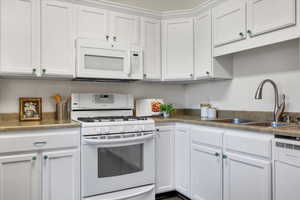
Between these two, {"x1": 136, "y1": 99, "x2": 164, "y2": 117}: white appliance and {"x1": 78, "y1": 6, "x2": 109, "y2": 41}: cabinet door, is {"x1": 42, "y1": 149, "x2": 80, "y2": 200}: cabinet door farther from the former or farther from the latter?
{"x1": 78, "y1": 6, "x2": 109, "y2": 41}: cabinet door

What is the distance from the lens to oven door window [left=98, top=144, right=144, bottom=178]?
7.03 ft

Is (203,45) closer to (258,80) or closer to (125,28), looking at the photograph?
(258,80)

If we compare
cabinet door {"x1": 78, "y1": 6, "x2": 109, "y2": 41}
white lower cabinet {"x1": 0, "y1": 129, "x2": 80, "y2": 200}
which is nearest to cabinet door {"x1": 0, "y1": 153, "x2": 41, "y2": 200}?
white lower cabinet {"x1": 0, "y1": 129, "x2": 80, "y2": 200}

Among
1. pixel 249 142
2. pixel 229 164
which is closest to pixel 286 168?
pixel 249 142

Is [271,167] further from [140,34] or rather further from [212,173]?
[140,34]

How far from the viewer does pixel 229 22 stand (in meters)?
2.31

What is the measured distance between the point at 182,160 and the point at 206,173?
394mm

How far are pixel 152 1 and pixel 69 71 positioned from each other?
1785mm

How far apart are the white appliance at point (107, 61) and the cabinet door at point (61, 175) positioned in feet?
2.81

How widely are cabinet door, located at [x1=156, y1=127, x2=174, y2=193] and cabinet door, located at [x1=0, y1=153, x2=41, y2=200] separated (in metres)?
1.23

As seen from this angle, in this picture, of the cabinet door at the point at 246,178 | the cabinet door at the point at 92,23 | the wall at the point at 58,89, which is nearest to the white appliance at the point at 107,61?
the cabinet door at the point at 92,23

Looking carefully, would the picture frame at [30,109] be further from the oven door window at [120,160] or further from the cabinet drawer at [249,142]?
the cabinet drawer at [249,142]

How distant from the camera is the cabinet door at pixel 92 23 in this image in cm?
245

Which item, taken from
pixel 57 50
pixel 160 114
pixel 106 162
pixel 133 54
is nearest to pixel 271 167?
pixel 106 162
